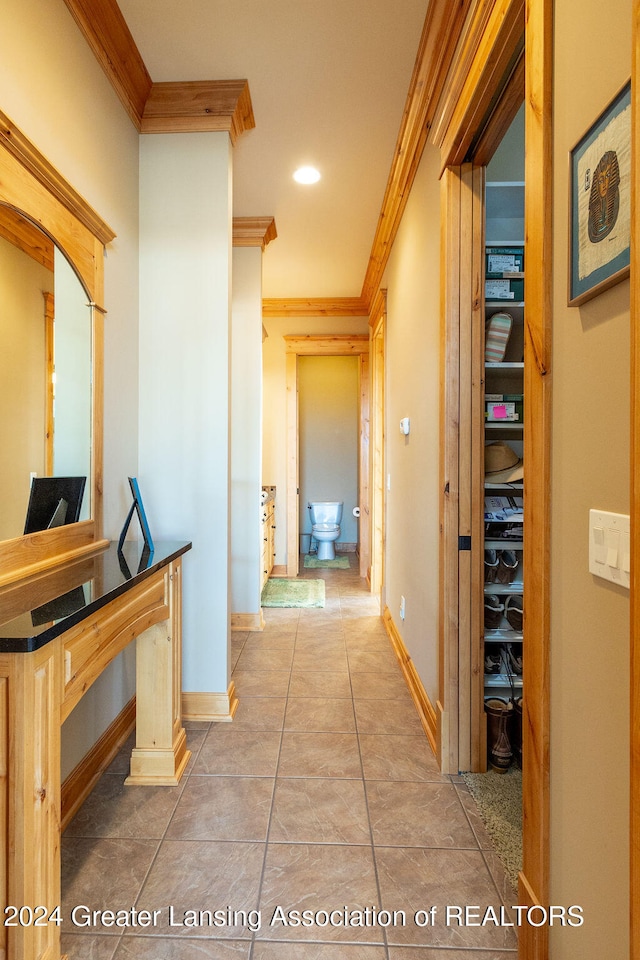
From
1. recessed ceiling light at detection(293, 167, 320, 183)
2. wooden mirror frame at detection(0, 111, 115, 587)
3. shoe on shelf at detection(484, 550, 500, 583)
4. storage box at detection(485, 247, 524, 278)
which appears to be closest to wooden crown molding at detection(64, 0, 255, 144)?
recessed ceiling light at detection(293, 167, 320, 183)

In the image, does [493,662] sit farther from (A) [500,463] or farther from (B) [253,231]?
(B) [253,231]

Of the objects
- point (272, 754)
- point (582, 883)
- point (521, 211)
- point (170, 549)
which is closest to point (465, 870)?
point (582, 883)

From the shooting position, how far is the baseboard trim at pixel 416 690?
2.03m

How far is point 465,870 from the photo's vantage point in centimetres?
142

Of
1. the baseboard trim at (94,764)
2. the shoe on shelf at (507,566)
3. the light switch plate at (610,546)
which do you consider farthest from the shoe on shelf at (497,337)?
the baseboard trim at (94,764)

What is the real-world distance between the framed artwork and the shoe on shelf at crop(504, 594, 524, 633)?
151 centimetres

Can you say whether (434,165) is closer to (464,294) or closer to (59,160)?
(464,294)

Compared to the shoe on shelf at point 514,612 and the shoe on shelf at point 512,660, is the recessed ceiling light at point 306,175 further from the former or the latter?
the shoe on shelf at point 512,660

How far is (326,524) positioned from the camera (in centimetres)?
595

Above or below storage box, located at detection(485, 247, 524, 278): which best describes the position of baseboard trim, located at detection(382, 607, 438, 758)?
below

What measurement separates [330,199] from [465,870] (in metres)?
3.40

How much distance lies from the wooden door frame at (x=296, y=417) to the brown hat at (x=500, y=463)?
9.37ft

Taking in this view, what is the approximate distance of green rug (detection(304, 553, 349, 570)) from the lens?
223 inches

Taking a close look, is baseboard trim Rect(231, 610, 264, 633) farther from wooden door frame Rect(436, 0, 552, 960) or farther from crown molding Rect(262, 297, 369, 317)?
crown molding Rect(262, 297, 369, 317)
